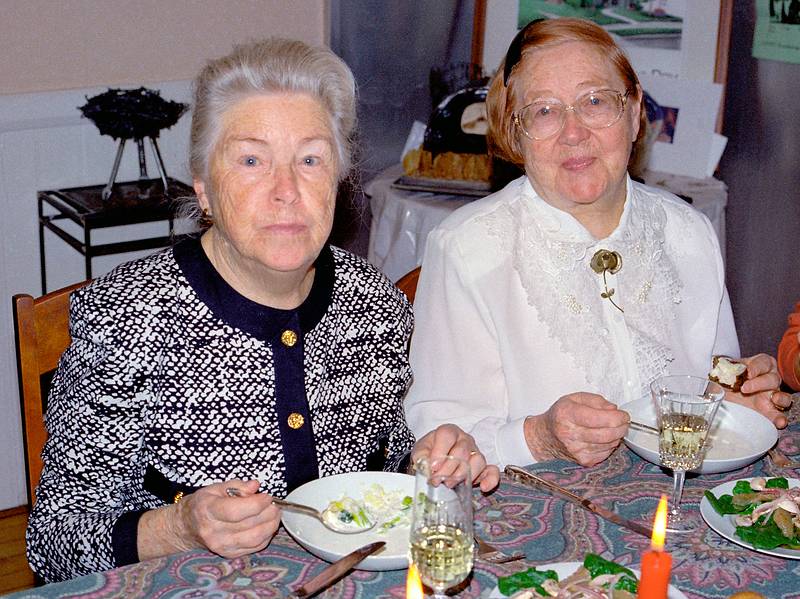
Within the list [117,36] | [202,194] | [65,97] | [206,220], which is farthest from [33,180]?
[202,194]

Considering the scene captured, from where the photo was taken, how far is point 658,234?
A: 2.41m

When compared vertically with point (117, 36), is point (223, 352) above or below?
below

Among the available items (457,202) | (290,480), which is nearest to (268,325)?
(290,480)

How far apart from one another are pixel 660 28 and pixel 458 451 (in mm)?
2789

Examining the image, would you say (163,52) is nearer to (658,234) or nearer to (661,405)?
(658,234)

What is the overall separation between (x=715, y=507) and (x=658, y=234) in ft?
2.92

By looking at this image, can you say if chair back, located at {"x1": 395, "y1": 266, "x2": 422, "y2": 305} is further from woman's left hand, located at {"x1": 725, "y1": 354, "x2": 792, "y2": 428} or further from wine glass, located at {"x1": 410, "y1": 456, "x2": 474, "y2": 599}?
wine glass, located at {"x1": 410, "y1": 456, "x2": 474, "y2": 599}

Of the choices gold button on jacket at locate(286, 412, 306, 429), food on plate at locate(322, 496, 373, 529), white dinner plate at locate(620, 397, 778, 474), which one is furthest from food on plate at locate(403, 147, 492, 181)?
food on plate at locate(322, 496, 373, 529)

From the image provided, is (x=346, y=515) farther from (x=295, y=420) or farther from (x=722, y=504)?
(x=722, y=504)

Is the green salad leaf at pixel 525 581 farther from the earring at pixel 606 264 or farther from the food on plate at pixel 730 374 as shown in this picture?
the earring at pixel 606 264

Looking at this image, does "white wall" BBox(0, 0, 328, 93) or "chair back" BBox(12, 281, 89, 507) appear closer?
"chair back" BBox(12, 281, 89, 507)

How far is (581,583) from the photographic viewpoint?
144 centimetres

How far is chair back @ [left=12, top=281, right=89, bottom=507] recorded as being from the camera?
1972 mm

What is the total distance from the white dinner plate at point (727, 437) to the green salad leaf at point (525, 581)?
45cm
